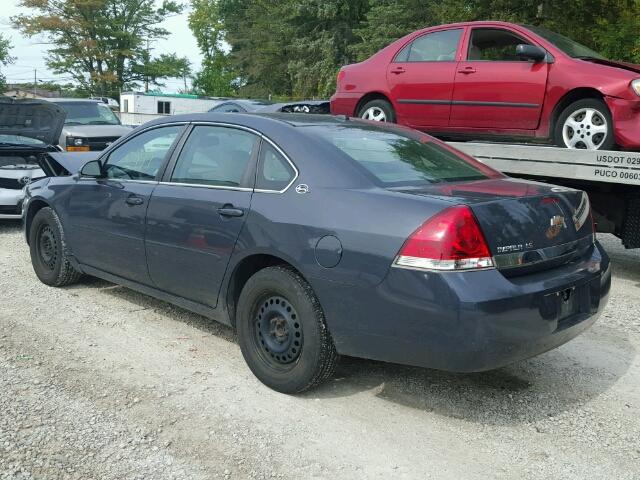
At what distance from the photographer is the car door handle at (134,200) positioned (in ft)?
15.2

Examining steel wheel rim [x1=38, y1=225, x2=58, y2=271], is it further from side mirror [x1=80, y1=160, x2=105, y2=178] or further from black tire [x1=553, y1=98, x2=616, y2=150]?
black tire [x1=553, y1=98, x2=616, y2=150]

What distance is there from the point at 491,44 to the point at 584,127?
1538mm

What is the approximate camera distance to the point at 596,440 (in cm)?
333

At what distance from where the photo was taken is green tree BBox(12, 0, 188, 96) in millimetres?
48969

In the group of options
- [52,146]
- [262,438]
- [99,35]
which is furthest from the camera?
[99,35]

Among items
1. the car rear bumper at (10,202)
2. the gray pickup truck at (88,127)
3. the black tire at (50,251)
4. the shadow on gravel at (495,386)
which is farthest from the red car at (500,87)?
the gray pickup truck at (88,127)

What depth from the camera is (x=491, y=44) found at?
23.7 feet

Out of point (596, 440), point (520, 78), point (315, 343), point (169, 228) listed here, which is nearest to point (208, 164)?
point (169, 228)

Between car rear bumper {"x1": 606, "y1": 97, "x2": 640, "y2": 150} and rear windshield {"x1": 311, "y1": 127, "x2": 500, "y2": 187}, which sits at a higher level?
car rear bumper {"x1": 606, "y1": 97, "x2": 640, "y2": 150}

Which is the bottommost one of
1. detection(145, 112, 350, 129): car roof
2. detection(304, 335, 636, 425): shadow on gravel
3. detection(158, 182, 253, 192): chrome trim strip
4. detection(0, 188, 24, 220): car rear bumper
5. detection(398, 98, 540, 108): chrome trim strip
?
detection(304, 335, 636, 425): shadow on gravel

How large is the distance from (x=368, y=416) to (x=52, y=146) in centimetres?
748

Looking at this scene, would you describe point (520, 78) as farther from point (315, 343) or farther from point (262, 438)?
point (262, 438)

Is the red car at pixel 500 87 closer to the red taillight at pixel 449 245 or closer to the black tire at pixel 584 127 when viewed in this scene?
the black tire at pixel 584 127

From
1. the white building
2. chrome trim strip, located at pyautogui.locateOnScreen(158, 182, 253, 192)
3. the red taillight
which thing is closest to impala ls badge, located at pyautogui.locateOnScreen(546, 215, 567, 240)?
the red taillight
